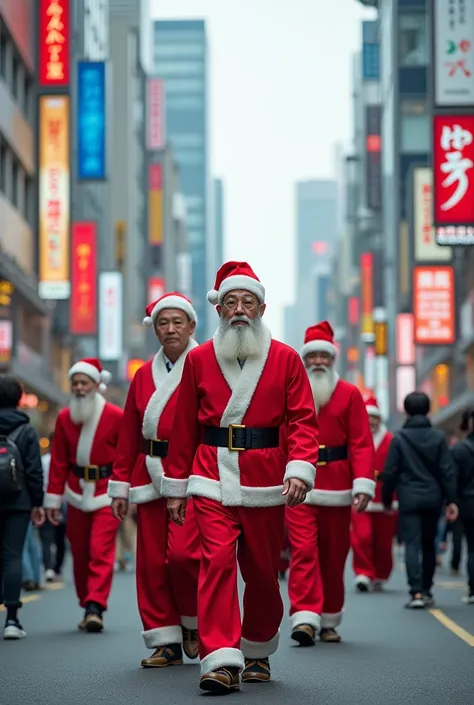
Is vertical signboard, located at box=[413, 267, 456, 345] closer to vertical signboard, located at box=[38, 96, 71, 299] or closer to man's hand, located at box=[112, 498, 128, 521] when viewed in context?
vertical signboard, located at box=[38, 96, 71, 299]

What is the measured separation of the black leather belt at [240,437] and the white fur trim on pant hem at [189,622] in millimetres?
1333

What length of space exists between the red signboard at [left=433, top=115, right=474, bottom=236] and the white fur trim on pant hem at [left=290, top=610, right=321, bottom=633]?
1470 centimetres

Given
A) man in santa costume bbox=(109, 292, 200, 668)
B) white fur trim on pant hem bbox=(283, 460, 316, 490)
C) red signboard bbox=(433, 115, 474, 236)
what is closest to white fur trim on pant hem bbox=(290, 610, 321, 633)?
man in santa costume bbox=(109, 292, 200, 668)

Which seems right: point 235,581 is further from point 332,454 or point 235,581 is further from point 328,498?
point 332,454

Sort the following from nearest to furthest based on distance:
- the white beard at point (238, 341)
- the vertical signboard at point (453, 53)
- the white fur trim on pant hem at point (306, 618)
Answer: the white beard at point (238, 341) → the white fur trim on pant hem at point (306, 618) → the vertical signboard at point (453, 53)

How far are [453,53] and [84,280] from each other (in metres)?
23.9

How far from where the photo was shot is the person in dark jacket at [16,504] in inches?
452

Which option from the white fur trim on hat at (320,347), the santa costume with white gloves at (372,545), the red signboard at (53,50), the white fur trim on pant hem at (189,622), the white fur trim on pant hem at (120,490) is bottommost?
the santa costume with white gloves at (372,545)

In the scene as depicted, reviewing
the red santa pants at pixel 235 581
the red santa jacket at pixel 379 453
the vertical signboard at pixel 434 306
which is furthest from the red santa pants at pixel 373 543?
the vertical signboard at pixel 434 306

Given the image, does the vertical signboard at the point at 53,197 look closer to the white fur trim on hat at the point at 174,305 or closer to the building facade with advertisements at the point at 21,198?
the building facade with advertisements at the point at 21,198

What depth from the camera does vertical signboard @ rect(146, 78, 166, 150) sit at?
10805cm

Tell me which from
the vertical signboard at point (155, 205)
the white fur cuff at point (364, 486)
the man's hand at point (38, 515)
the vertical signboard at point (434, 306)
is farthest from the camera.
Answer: the vertical signboard at point (155, 205)

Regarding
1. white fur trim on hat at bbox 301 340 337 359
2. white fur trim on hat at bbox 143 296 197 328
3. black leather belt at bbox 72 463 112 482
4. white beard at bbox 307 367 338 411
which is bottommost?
black leather belt at bbox 72 463 112 482

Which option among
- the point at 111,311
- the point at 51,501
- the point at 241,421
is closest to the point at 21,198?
the point at 111,311
